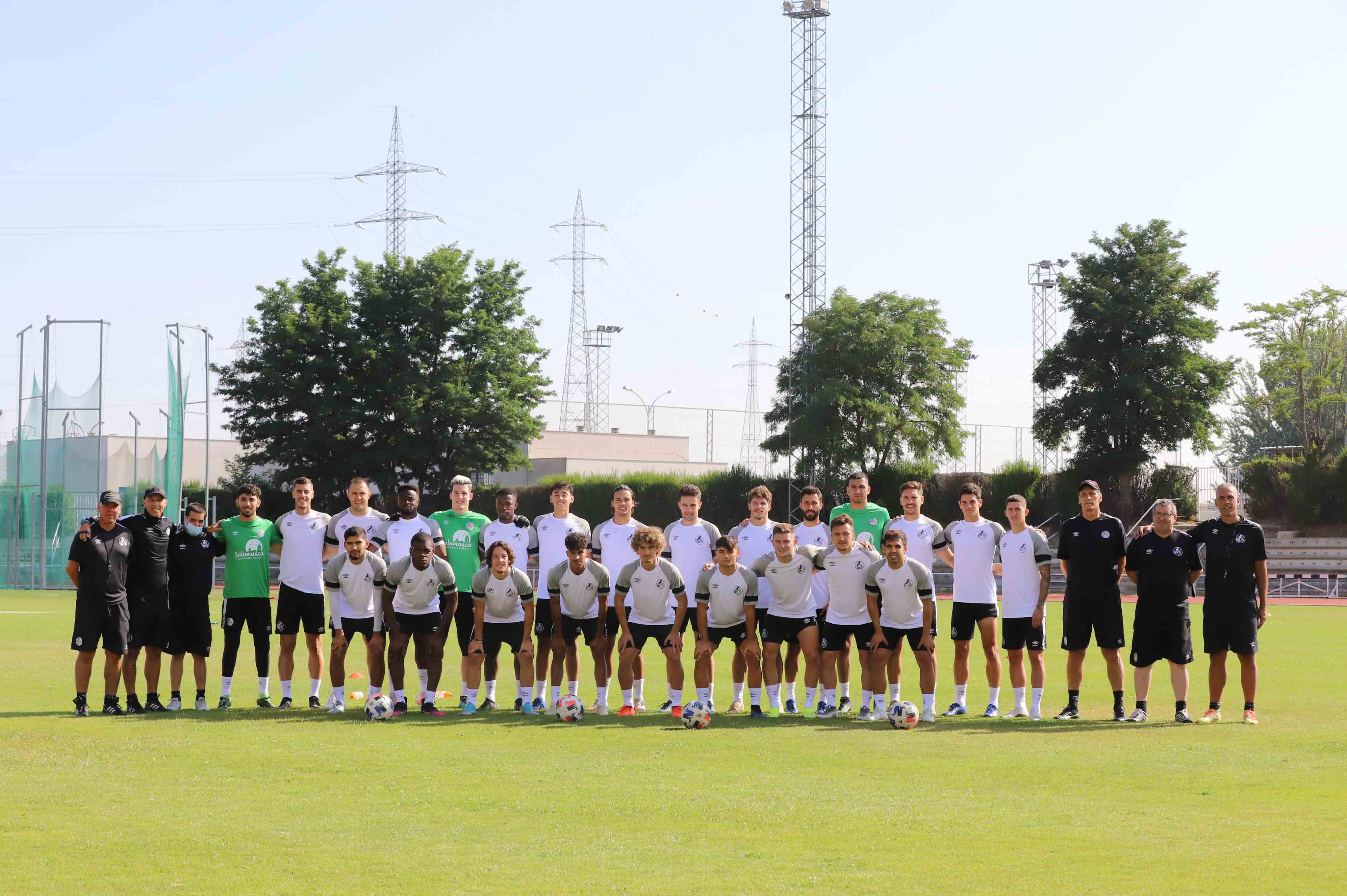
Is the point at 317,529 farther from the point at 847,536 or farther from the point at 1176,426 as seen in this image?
the point at 1176,426

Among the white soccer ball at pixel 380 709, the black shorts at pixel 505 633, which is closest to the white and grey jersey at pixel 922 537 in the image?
the black shorts at pixel 505 633

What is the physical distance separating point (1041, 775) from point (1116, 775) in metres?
0.51

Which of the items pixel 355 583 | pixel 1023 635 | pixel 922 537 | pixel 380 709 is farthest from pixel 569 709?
pixel 1023 635

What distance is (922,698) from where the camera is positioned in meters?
13.3

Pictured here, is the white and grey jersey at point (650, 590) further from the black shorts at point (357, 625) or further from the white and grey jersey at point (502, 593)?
the black shorts at point (357, 625)

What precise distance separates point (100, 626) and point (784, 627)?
6.57m

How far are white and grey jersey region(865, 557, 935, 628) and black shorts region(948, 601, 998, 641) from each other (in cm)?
52

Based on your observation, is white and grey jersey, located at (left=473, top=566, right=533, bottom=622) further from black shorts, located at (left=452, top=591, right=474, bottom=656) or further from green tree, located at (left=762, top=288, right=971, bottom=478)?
green tree, located at (left=762, top=288, right=971, bottom=478)

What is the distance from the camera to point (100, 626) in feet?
43.7

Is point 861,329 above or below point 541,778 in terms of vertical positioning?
above

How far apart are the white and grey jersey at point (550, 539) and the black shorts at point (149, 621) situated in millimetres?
3645

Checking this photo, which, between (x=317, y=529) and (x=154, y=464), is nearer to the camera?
(x=317, y=529)

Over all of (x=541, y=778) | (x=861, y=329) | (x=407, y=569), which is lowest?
(x=541, y=778)

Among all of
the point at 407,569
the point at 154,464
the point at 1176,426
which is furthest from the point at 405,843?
the point at 1176,426
